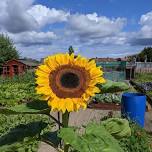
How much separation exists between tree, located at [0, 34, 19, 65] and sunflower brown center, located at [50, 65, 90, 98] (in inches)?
2279

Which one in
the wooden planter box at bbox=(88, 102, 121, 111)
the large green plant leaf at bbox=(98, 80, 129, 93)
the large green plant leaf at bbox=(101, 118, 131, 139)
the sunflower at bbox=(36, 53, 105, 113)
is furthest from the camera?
the wooden planter box at bbox=(88, 102, 121, 111)

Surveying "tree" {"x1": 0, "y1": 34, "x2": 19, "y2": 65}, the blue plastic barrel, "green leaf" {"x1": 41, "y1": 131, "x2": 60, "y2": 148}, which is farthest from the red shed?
"green leaf" {"x1": 41, "y1": 131, "x2": 60, "y2": 148}

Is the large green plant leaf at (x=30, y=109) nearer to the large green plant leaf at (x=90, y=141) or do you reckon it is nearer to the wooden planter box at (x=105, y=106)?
the large green plant leaf at (x=90, y=141)

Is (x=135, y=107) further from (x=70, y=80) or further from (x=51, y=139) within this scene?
(x=70, y=80)

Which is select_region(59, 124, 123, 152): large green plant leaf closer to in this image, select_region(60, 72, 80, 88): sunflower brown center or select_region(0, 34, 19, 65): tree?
select_region(60, 72, 80, 88): sunflower brown center

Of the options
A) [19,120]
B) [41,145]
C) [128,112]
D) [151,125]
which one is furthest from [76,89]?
[19,120]

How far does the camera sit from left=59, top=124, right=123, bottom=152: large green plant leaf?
2109mm

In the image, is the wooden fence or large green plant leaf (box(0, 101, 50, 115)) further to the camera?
the wooden fence

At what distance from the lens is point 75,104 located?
2227 mm

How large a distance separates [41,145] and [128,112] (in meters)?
2.69

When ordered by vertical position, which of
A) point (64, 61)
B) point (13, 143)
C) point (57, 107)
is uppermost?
point (64, 61)

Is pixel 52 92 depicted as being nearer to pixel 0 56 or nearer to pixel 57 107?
pixel 57 107

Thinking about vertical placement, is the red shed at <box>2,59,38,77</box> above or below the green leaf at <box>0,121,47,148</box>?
below

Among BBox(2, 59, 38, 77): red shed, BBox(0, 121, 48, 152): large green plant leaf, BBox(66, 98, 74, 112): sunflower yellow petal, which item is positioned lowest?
BBox(2, 59, 38, 77): red shed
